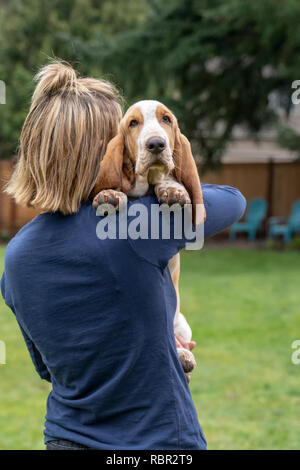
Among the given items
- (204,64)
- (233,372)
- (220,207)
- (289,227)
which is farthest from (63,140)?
(289,227)

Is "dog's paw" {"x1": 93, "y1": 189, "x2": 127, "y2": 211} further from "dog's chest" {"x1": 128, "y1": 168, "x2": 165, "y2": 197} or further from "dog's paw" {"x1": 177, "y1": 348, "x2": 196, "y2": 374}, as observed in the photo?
"dog's paw" {"x1": 177, "y1": 348, "x2": 196, "y2": 374}

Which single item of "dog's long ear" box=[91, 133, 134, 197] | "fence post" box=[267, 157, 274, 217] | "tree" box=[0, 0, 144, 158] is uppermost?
"tree" box=[0, 0, 144, 158]

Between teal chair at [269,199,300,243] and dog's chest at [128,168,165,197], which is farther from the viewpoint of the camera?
teal chair at [269,199,300,243]

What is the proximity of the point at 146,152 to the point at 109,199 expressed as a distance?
0.30 meters

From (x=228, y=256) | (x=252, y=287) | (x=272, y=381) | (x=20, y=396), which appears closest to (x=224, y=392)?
(x=272, y=381)

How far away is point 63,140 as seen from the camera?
2006 millimetres

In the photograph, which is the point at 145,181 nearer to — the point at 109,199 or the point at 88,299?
the point at 109,199

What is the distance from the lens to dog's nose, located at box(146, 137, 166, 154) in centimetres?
214

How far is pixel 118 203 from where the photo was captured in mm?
1953

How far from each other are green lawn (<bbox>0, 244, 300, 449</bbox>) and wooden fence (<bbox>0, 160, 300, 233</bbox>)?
348 inches

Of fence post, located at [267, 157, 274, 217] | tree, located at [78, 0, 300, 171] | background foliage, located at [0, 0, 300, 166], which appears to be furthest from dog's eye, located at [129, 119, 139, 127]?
fence post, located at [267, 157, 274, 217]

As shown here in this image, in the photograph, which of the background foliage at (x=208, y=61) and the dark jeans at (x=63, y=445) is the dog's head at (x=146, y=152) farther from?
the background foliage at (x=208, y=61)
